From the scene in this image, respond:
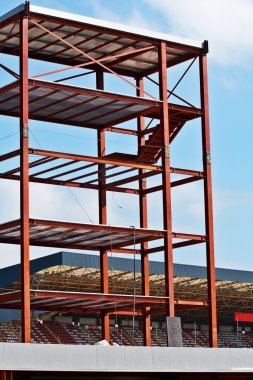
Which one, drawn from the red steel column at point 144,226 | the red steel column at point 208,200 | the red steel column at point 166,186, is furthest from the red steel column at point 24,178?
the red steel column at point 208,200

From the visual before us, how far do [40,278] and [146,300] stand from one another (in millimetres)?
33459

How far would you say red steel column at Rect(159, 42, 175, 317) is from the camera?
5856 centimetres

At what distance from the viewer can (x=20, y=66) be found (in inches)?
A: 2180

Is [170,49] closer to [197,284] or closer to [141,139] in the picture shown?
[141,139]

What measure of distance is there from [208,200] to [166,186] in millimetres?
3017

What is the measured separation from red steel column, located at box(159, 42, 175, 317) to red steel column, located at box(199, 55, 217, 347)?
2.62 m

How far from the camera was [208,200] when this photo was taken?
6106cm

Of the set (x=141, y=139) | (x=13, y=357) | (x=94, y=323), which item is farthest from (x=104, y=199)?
(x=94, y=323)

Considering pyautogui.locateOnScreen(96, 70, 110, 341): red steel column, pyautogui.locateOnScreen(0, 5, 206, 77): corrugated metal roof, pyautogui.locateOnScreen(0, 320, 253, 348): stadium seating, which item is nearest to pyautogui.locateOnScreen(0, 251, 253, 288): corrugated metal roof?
pyautogui.locateOnScreen(0, 320, 253, 348): stadium seating

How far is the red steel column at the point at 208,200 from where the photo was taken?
60062 millimetres

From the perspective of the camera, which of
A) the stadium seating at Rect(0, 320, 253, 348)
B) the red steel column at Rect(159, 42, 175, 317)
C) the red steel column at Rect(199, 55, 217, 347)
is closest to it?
the red steel column at Rect(159, 42, 175, 317)

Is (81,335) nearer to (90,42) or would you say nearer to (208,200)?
(208,200)

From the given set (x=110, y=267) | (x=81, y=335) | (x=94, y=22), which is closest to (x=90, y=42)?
(x=94, y=22)

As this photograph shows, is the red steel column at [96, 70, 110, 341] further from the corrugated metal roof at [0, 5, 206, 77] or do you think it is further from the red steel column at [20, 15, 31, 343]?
the red steel column at [20, 15, 31, 343]
